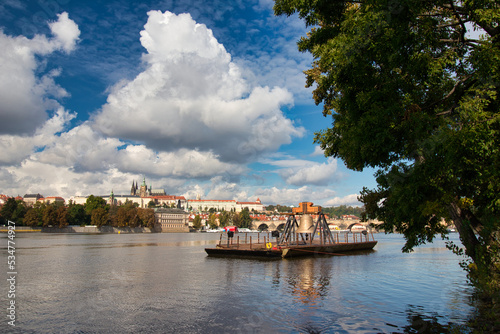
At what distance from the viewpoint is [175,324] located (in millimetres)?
14359

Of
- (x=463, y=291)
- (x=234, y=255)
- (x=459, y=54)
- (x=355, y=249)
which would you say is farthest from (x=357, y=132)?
(x=355, y=249)

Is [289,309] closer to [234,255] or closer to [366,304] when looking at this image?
[366,304]

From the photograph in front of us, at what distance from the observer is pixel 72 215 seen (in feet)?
526

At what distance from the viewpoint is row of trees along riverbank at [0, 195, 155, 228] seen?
147375 mm

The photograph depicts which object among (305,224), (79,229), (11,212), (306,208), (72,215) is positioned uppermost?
(11,212)

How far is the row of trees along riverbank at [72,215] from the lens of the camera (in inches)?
5802

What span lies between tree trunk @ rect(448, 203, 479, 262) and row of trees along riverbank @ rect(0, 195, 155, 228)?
160 meters

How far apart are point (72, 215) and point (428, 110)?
172 metres

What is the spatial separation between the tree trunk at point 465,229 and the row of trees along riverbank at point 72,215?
16029cm

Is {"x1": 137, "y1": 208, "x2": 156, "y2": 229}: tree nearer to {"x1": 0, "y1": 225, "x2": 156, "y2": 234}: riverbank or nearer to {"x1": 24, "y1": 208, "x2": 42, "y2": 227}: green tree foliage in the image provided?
{"x1": 0, "y1": 225, "x2": 156, "y2": 234}: riverbank

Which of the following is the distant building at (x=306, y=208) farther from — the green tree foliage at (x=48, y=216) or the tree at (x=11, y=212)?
the tree at (x=11, y=212)

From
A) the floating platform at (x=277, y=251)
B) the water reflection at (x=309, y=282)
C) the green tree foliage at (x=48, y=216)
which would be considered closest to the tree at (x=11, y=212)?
the green tree foliage at (x=48, y=216)

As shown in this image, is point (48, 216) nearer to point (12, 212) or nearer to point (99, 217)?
point (12, 212)

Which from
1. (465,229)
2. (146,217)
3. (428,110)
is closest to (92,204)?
(146,217)
